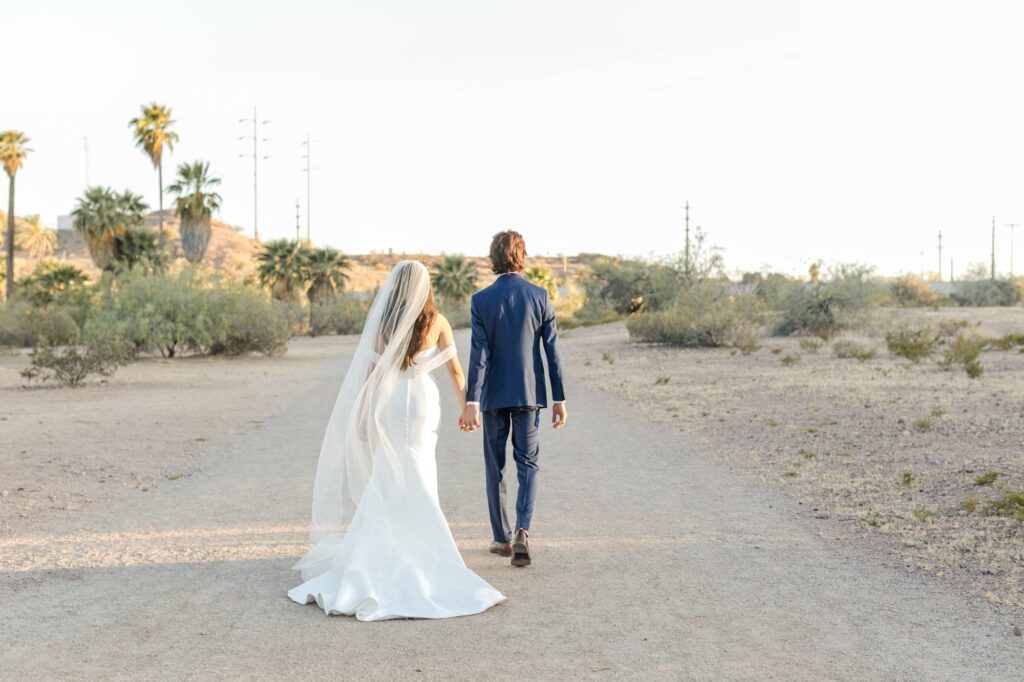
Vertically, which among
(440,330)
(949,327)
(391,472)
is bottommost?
(391,472)

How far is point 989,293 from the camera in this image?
64750 mm

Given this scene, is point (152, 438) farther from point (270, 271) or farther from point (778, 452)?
point (270, 271)

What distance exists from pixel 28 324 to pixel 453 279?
1475 inches

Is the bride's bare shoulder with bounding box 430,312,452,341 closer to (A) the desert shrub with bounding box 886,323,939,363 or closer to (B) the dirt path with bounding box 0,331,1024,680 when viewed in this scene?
(B) the dirt path with bounding box 0,331,1024,680

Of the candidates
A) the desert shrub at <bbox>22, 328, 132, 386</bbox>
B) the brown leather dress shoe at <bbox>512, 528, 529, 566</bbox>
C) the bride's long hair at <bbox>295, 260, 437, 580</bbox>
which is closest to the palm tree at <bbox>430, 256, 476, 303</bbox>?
the desert shrub at <bbox>22, 328, 132, 386</bbox>

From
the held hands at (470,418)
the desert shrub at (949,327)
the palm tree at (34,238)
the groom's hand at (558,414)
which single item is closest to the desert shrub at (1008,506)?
the groom's hand at (558,414)

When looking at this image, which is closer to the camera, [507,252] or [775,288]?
[507,252]

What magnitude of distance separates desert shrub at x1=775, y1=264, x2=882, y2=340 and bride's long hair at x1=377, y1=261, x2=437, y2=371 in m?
32.2

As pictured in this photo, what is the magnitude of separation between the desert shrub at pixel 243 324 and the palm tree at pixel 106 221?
63.4 feet

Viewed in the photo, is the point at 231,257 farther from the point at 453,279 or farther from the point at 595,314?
the point at 595,314

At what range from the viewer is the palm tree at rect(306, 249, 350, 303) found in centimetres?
6725

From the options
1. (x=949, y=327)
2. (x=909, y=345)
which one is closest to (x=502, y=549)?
(x=909, y=345)

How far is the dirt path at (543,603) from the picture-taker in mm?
5168

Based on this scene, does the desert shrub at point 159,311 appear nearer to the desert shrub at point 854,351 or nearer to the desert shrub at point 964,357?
the desert shrub at point 854,351
